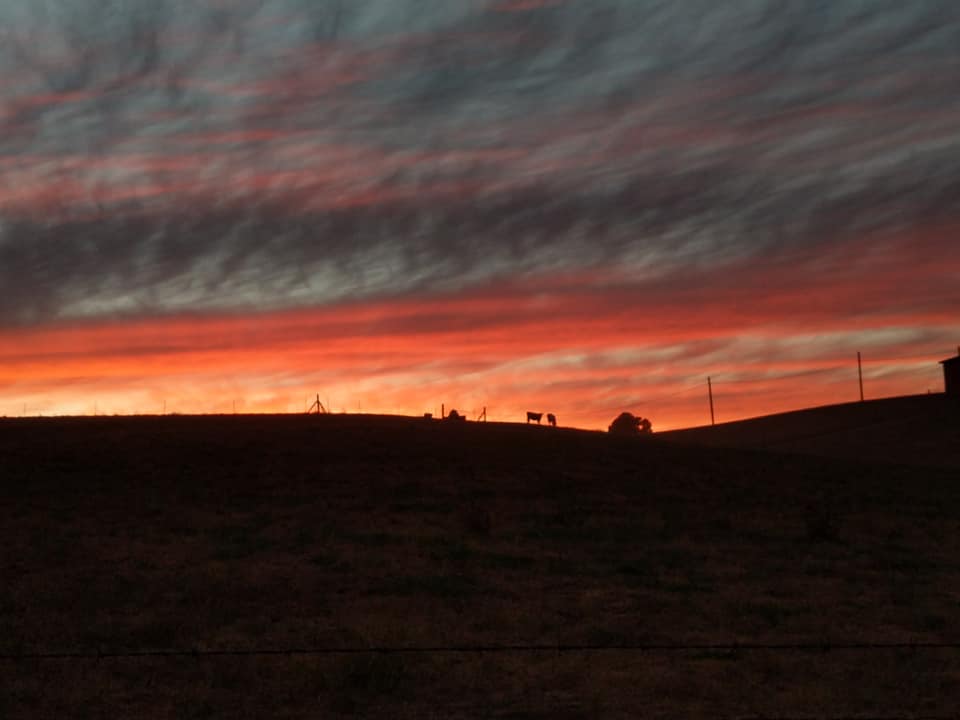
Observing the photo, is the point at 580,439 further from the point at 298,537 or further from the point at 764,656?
the point at 764,656

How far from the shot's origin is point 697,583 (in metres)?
28.2

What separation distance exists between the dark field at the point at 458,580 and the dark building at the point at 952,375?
68.8 meters

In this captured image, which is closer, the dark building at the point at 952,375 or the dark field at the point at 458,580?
the dark field at the point at 458,580

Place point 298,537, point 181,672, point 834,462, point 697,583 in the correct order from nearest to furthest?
point 181,672, point 697,583, point 298,537, point 834,462

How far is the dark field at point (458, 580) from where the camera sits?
18.4 meters

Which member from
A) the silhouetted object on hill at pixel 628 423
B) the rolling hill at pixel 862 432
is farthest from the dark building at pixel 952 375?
the silhouetted object on hill at pixel 628 423

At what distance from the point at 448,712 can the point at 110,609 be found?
10.9 meters

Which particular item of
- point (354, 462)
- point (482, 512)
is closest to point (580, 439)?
point (354, 462)

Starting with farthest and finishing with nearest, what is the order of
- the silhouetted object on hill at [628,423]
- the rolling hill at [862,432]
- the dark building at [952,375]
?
the silhouetted object on hill at [628,423] → the dark building at [952,375] → the rolling hill at [862,432]

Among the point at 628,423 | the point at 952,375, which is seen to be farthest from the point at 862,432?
the point at 628,423

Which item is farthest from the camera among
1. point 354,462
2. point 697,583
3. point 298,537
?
point 354,462

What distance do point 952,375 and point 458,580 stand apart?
341ft

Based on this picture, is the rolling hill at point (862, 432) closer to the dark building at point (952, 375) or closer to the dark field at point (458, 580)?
the dark building at point (952, 375)

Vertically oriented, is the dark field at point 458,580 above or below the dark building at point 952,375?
below
